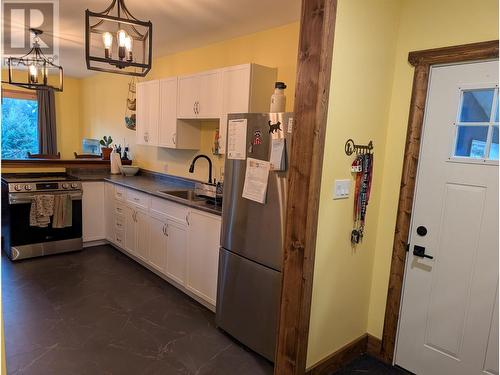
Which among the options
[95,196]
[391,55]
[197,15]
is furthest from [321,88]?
[95,196]

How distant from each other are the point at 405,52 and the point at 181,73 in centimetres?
287

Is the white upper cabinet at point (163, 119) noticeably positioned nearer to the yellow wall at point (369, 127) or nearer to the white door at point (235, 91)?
the white door at point (235, 91)

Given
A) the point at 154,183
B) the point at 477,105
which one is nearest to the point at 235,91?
the point at 477,105

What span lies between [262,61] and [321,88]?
1616 millimetres

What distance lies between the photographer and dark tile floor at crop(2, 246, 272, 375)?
231 centimetres

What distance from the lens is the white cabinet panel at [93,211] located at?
174 inches

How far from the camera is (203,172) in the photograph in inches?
160

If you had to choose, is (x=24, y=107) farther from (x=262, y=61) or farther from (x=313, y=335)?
(x=313, y=335)

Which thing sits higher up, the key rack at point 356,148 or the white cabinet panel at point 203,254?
the key rack at point 356,148

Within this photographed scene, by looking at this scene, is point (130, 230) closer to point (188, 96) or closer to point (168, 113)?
point (168, 113)

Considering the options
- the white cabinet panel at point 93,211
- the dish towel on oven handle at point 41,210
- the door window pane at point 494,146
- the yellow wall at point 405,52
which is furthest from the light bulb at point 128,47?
the white cabinet panel at point 93,211

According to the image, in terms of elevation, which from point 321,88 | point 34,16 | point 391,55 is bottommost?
point 321,88

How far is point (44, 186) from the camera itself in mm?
3957

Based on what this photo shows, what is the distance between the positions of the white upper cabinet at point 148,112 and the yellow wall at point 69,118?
11.7ft
